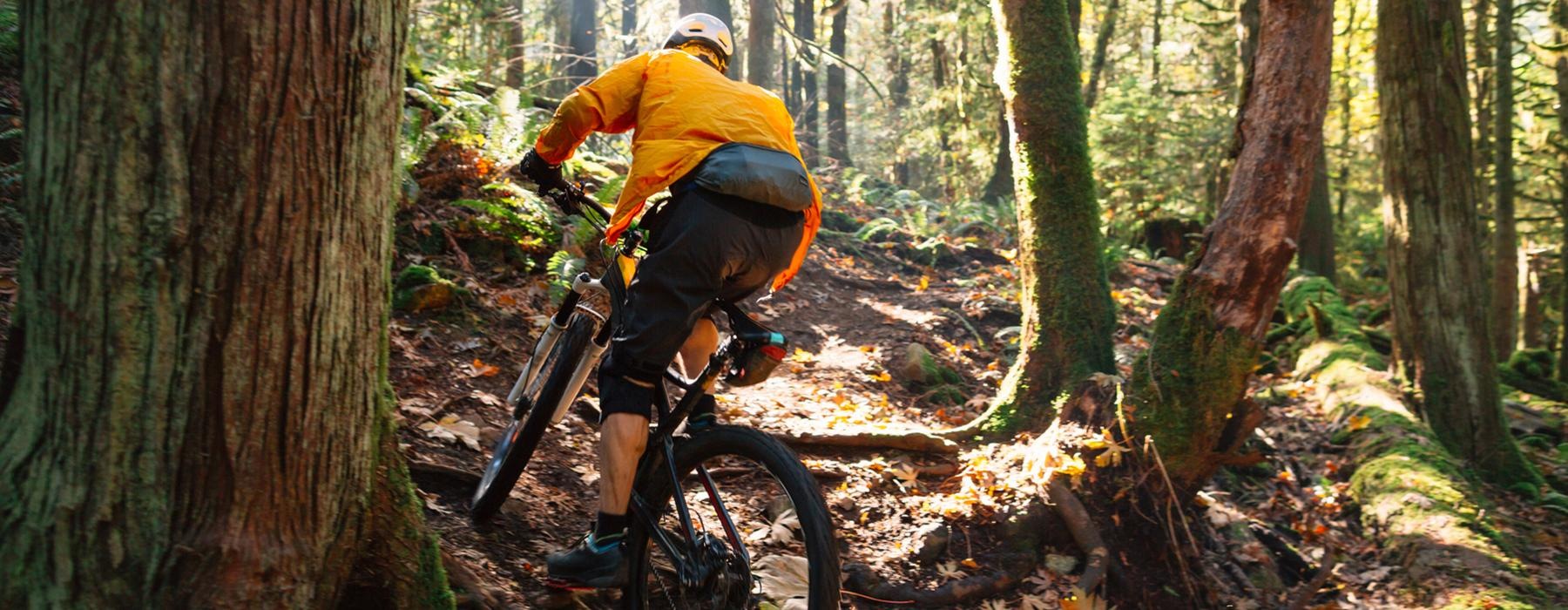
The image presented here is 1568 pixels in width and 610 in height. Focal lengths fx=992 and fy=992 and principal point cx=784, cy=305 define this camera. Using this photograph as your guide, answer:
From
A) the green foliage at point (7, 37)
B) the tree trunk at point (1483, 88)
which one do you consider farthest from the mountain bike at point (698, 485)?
the tree trunk at point (1483, 88)

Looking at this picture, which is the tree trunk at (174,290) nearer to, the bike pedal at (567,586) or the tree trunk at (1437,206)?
the bike pedal at (567,586)

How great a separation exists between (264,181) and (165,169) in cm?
20

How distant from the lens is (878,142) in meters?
31.0

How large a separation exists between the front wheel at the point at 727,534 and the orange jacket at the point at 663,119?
767mm

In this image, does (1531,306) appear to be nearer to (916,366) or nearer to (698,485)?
(916,366)

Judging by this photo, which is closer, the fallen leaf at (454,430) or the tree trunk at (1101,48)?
the fallen leaf at (454,430)

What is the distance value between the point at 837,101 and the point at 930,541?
20604mm

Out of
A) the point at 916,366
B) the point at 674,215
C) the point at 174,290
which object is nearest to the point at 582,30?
the point at 916,366

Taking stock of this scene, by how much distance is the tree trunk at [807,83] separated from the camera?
1761cm

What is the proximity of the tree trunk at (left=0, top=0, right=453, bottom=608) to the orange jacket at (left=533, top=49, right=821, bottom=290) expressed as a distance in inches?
45.0

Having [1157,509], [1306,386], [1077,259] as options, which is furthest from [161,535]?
[1306,386]

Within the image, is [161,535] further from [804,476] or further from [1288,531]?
[1288,531]

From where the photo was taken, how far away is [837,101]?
24.7 metres

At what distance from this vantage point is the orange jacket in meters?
3.49
